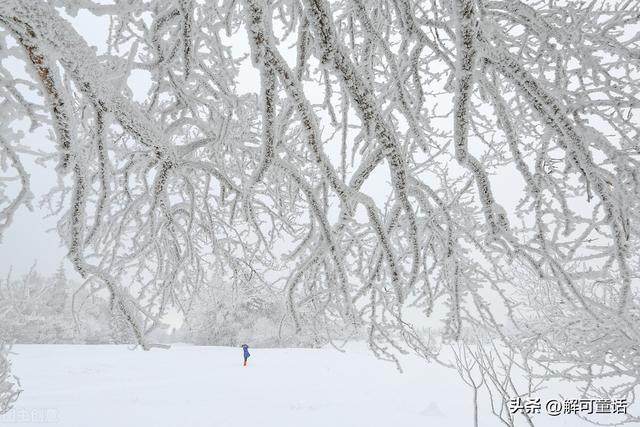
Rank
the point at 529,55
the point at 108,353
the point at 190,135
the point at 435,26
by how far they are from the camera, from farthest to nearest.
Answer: the point at 108,353, the point at 190,135, the point at 529,55, the point at 435,26

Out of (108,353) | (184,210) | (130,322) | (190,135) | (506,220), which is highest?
(190,135)

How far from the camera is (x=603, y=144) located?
1375 mm

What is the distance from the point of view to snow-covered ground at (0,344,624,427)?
1052cm

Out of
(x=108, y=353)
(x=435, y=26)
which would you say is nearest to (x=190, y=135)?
(x=435, y=26)

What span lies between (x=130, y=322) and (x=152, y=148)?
2.18 ft

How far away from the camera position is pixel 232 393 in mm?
13477

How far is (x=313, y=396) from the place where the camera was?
1338 cm

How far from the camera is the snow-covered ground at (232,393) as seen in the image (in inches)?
414

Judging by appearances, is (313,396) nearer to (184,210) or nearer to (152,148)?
(184,210)

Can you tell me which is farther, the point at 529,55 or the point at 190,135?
the point at 190,135

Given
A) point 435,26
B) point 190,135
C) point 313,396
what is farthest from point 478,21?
point 313,396

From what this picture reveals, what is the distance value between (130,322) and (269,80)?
962mm

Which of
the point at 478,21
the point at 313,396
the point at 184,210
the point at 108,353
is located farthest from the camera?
the point at 108,353

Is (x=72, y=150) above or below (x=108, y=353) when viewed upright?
above
